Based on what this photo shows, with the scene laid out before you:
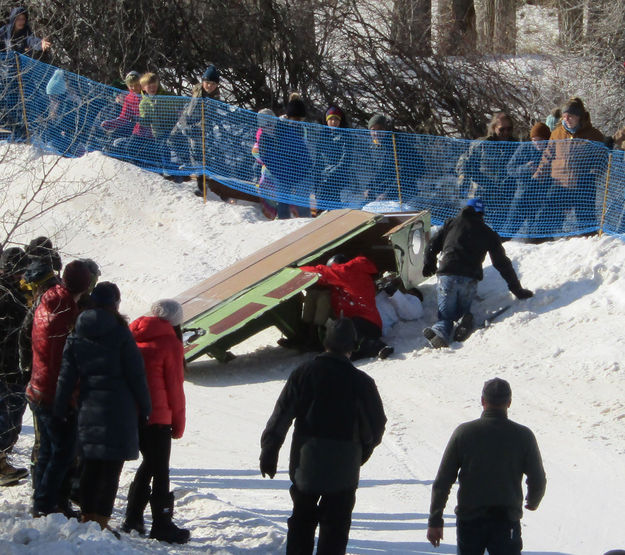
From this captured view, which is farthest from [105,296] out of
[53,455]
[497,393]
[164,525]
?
[497,393]

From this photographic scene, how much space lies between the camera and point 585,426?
9.31 metres

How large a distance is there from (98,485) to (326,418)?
147 centimetres

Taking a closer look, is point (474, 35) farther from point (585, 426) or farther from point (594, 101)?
point (585, 426)

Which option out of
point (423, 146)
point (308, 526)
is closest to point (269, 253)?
point (423, 146)

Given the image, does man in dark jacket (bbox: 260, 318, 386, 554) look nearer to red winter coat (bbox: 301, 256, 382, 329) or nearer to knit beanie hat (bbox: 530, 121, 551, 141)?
red winter coat (bbox: 301, 256, 382, 329)

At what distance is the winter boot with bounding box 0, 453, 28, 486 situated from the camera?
7484 mm

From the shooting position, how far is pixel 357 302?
11.3 metres

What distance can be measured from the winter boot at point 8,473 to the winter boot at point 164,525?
1.42 m

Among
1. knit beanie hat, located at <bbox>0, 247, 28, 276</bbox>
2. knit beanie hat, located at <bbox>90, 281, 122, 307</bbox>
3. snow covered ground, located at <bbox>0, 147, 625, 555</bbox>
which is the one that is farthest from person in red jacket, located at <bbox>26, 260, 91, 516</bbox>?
knit beanie hat, located at <bbox>0, 247, 28, 276</bbox>

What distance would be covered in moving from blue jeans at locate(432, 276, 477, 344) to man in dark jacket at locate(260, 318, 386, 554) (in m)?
5.71

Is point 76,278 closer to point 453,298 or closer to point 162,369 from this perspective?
point 162,369

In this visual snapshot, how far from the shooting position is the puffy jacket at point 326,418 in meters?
5.68

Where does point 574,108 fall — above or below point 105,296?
above

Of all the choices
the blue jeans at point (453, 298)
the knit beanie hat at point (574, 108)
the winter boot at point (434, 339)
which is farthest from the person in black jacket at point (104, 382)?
the knit beanie hat at point (574, 108)
